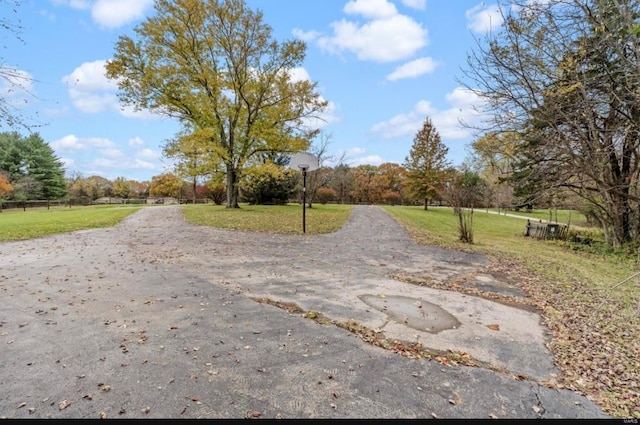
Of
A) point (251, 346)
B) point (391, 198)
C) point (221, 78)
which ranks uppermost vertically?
point (221, 78)

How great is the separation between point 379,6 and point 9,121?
33.2 ft

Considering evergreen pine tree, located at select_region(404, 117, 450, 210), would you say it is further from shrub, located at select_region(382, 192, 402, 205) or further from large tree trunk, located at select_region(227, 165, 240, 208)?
large tree trunk, located at select_region(227, 165, 240, 208)

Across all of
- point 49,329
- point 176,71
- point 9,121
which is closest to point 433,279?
point 49,329

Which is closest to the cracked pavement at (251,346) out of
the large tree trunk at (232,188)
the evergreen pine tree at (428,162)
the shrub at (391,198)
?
the large tree trunk at (232,188)

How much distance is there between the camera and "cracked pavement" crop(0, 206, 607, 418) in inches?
97.0

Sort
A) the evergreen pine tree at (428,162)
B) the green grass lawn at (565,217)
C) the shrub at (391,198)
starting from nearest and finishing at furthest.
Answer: the green grass lawn at (565,217) → the evergreen pine tree at (428,162) → the shrub at (391,198)

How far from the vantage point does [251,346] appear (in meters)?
3.37

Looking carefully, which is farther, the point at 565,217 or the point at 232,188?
the point at 565,217

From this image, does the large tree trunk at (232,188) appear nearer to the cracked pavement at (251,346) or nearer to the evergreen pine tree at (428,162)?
the cracked pavement at (251,346)

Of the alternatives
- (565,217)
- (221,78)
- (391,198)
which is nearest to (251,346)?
(221,78)

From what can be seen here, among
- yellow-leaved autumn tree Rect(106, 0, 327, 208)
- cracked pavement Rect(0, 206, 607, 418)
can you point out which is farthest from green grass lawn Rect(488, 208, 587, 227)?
yellow-leaved autumn tree Rect(106, 0, 327, 208)

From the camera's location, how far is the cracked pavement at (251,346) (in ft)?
8.08

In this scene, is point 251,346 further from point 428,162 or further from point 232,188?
point 428,162

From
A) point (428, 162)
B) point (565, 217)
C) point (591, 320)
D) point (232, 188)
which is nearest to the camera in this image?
point (591, 320)
